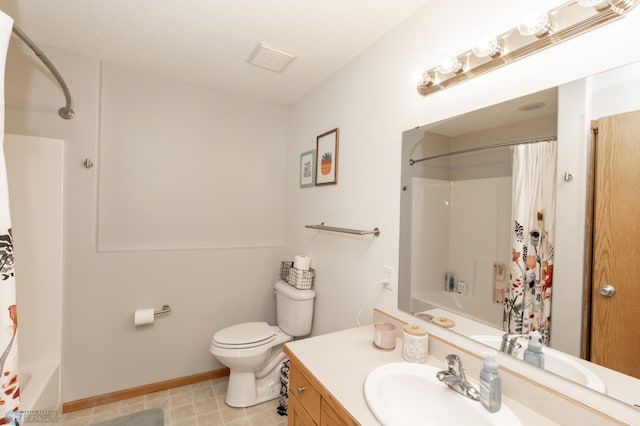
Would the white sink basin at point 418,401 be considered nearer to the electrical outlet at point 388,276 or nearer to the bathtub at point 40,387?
the electrical outlet at point 388,276

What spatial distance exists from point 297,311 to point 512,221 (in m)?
1.53

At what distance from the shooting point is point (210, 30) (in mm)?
1560

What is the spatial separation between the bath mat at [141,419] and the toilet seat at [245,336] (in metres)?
0.56

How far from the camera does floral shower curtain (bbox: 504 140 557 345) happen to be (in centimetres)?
89

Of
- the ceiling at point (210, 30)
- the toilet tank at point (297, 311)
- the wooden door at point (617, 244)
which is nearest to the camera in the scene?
the wooden door at point (617, 244)

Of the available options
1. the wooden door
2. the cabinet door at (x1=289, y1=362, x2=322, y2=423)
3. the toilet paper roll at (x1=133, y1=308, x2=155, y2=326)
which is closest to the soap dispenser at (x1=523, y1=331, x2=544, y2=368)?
the wooden door

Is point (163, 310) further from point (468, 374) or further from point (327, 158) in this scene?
point (468, 374)

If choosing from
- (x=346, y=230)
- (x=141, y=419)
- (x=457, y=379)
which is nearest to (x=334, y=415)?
(x=457, y=379)

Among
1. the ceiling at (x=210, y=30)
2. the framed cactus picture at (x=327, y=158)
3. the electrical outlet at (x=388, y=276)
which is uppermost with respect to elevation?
the ceiling at (x=210, y=30)

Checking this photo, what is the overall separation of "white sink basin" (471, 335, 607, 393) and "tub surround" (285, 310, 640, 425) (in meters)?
0.02

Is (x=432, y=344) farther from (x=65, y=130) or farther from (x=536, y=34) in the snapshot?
(x=65, y=130)

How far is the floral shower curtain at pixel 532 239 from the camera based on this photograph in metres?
0.89

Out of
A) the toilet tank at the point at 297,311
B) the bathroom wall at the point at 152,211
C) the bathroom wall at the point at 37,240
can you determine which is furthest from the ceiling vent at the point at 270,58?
the toilet tank at the point at 297,311

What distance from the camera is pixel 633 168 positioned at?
0.73m
